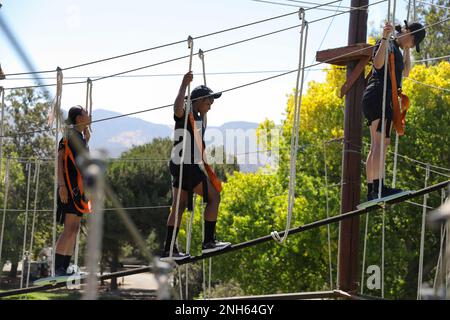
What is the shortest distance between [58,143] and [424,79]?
18030mm

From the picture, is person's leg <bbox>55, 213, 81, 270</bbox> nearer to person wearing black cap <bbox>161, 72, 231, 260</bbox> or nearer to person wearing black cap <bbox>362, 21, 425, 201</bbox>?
person wearing black cap <bbox>161, 72, 231, 260</bbox>

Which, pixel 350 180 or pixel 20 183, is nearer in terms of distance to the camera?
pixel 350 180

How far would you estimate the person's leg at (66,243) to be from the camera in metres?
6.92

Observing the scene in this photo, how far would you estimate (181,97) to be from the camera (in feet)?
21.6

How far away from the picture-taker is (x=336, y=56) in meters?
9.47

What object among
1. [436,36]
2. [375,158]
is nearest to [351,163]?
[375,158]

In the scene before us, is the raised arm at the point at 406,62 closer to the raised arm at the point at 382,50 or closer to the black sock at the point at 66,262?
the raised arm at the point at 382,50

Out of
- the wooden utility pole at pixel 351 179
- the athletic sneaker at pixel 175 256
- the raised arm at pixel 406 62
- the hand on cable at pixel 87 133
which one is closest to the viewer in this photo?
the athletic sneaker at pixel 175 256

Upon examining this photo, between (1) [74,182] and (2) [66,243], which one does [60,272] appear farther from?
(1) [74,182]

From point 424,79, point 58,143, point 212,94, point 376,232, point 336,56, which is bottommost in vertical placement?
point 376,232

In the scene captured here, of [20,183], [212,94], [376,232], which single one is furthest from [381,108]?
[20,183]

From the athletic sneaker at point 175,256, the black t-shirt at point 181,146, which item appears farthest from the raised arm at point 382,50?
the athletic sneaker at point 175,256

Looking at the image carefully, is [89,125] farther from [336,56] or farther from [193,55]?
[336,56]

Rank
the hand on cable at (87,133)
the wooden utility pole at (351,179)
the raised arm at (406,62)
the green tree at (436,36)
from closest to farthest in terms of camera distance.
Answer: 1. the hand on cable at (87,133)
2. the raised arm at (406,62)
3. the wooden utility pole at (351,179)
4. the green tree at (436,36)
